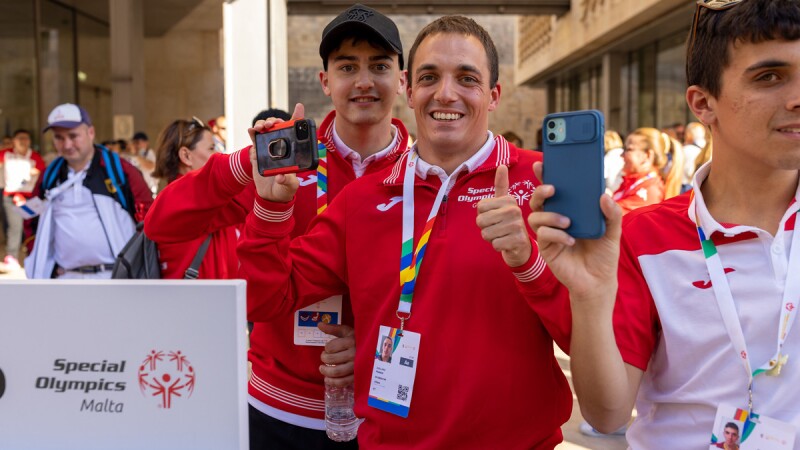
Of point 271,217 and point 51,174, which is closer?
point 271,217

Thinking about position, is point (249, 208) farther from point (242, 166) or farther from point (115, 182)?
point (115, 182)

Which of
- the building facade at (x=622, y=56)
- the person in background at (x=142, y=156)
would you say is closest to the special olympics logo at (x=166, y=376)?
the person in background at (x=142, y=156)

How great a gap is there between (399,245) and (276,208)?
34 centimetres

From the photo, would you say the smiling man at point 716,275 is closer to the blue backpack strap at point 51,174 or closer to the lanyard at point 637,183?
the blue backpack strap at point 51,174

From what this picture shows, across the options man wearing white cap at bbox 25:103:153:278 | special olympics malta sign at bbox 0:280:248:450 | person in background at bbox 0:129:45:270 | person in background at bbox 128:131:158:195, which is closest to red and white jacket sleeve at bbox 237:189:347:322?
special olympics malta sign at bbox 0:280:248:450

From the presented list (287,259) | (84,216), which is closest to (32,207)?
(84,216)

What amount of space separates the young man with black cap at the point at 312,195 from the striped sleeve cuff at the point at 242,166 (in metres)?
0.07

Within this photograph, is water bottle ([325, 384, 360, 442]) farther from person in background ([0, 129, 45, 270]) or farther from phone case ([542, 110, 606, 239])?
person in background ([0, 129, 45, 270])

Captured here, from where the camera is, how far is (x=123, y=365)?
1.42 metres

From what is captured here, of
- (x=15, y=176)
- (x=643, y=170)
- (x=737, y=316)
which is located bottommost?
(x=737, y=316)

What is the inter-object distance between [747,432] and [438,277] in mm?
767

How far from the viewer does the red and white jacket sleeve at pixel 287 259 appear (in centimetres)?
194

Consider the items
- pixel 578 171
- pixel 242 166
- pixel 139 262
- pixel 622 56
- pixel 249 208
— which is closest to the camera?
pixel 578 171

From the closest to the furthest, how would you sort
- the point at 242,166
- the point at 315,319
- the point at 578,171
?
1. the point at 578,171
2. the point at 242,166
3. the point at 315,319
